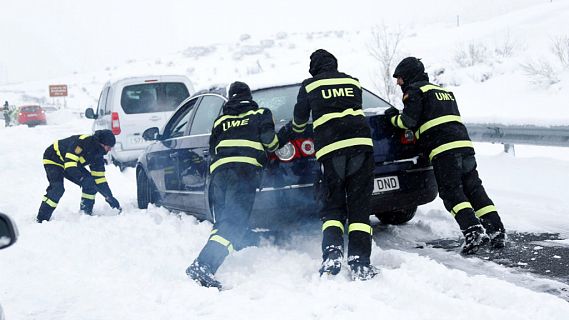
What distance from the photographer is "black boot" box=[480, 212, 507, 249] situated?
199 inches

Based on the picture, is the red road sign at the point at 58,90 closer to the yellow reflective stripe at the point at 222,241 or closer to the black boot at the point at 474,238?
the yellow reflective stripe at the point at 222,241

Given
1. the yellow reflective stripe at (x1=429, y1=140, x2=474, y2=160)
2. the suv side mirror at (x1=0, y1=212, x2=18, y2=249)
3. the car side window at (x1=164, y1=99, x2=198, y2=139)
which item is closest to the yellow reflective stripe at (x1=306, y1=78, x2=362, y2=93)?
the yellow reflective stripe at (x1=429, y1=140, x2=474, y2=160)

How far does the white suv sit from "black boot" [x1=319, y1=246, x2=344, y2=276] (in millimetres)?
8122

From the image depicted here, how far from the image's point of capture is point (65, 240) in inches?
244

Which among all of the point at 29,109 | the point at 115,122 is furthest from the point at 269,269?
the point at 29,109

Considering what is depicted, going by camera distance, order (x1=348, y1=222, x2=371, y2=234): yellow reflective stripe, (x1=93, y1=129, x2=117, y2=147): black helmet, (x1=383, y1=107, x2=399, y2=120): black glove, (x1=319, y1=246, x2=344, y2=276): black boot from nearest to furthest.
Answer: (x1=319, y1=246, x2=344, y2=276): black boot → (x1=348, y1=222, x2=371, y2=234): yellow reflective stripe → (x1=383, y1=107, x2=399, y2=120): black glove → (x1=93, y1=129, x2=117, y2=147): black helmet

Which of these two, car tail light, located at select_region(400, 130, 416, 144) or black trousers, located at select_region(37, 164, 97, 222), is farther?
black trousers, located at select_region(37, 164, 97, 222)

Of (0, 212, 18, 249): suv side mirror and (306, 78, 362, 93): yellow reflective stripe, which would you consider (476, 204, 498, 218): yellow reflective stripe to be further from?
(0, 212, 18, 249): suv side mirror

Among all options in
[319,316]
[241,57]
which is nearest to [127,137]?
[319,316]

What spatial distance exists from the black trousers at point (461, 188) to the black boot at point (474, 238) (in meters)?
0.05

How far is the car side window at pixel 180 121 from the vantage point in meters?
6.58

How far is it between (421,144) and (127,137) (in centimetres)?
811

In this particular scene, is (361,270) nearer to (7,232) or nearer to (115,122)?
(7,232)

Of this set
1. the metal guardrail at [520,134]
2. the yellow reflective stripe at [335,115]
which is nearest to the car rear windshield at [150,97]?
the metal guardrail at [520,134]
